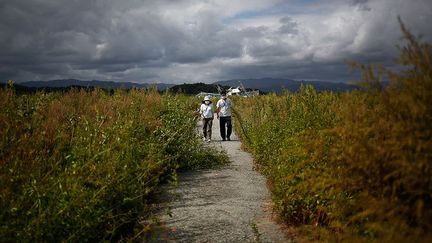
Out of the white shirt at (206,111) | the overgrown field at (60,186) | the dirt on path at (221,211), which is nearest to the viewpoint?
the overgrown field at (60,186)

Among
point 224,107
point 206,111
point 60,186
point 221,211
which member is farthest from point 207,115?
point 60,186

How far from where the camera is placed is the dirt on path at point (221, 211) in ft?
17.1

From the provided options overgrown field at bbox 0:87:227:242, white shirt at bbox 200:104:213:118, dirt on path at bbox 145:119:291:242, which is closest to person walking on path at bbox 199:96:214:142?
white shirt at bbox 200:104:213:118

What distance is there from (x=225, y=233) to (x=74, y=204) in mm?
2145

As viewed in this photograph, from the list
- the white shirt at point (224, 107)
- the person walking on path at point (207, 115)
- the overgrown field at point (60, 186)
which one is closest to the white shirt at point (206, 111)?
the person walking on path at point (207, 115)

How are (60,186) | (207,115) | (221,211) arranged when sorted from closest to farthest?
1. (60,186)
2. (221,211)
3. (207,115)

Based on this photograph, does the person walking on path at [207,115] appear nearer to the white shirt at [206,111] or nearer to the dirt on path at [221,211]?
the white shirt at [206,111]

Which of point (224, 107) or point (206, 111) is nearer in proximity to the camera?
point (224, 107)

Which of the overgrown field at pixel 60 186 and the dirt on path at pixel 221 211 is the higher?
the overgrown field at pixel 60 186

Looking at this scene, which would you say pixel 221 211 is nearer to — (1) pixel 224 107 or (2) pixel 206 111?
(1) pixel 224 107

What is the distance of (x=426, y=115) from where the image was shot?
8.41ft

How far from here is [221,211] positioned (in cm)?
618

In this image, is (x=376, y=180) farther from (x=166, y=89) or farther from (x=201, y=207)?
(x=166, y=89)

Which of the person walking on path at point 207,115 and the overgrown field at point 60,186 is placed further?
the person walking on path at point 207,115
